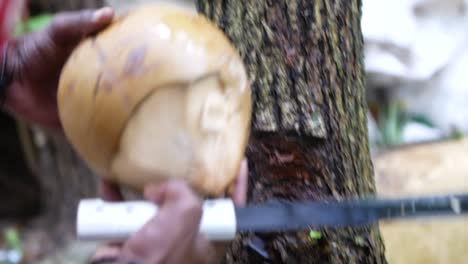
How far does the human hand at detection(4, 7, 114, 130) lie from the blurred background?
1065 millimetres

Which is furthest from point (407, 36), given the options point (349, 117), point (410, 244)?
point (349, 117)

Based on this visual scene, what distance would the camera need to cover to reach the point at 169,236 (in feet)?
2.25

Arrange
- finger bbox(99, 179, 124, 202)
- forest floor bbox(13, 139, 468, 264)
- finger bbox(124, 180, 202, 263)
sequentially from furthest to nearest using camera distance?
forest floor bbox(13, 139, 468, 264) < finger bbox(99, 179, 124, 202) < finger bbox(124, 180, 202, 263)

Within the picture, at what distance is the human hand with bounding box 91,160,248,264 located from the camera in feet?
2.24

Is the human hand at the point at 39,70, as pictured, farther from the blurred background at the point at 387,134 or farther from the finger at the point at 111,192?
the blurred background at the point at 387,134

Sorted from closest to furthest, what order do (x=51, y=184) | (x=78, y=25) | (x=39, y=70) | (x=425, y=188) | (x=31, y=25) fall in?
1. (x=78, y=25)
2. (x=39, y=70)
3. (x=425, y=188)
4. (x=31, y=25)
5. (x=51, y=184)

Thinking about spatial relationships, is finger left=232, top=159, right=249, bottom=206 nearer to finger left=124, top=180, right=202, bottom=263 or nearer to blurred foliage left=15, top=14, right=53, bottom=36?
finger left=124, top=180, right=202, bottom=263

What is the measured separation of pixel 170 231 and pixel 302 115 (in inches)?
11.6

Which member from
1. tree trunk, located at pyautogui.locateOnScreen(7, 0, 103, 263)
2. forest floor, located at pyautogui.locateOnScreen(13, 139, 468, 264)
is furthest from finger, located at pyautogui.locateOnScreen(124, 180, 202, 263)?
tree trunk, located at pyautogui.locateOnScreen(7, 0, 103, 263)

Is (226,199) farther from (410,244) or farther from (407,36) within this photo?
(407,36)

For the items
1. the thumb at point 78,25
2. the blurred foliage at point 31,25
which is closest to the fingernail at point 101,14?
the thumb at point 78,25

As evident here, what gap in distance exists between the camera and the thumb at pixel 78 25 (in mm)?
780

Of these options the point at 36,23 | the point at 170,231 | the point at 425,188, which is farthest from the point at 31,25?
the point at 170,231

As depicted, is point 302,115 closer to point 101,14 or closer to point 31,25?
point 101,14
